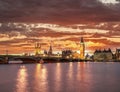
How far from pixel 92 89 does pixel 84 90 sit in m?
2.38

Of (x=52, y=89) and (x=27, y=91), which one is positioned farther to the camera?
(x=52, y=89)

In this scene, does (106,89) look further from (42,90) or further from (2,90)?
(2,90)

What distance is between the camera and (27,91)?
76688 mm

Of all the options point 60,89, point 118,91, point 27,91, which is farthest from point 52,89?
point 118,91

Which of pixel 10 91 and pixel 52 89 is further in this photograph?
pixel 52 89

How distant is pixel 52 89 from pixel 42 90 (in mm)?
4034

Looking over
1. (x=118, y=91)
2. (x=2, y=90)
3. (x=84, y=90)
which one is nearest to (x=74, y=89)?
(x=84, y=90)

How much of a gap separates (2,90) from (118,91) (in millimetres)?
25068

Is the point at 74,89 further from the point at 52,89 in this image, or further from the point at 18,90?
the point at 18,90

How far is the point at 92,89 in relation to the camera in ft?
266

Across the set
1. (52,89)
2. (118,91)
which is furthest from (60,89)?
(118,91)

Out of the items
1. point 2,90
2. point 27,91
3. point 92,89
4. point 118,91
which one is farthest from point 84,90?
point 2,90

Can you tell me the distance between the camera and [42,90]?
78.4 m

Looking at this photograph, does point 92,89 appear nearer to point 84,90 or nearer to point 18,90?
point 84,90
